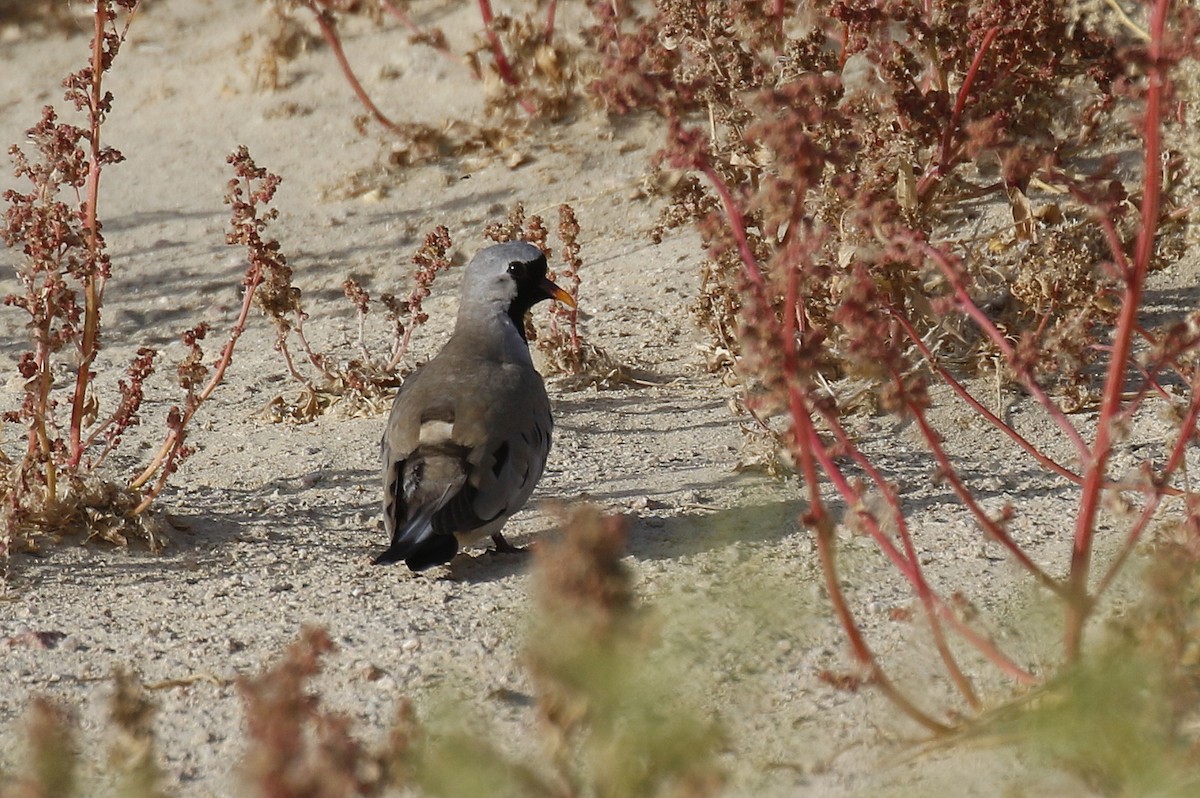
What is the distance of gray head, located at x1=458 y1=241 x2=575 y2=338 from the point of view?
213 inches

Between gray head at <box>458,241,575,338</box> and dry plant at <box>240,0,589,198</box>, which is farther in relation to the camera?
dry plant at <box>240,0,589,198</box>

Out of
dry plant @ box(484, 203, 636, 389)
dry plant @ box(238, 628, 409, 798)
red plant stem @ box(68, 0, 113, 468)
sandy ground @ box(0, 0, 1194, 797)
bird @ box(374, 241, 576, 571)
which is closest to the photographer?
dry plant @ box(238, 628, 409, 798)

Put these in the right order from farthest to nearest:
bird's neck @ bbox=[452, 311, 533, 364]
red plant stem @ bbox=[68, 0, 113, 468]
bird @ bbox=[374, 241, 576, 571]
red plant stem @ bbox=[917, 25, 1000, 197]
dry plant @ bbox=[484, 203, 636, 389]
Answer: dry plant @ bbox=[484, 203, 636, 389] → bird's neck @ bbox=[452, 311, 533, 364] → red plant stem @ bbox=[917, 25, 1000, 197] → bird @ bbox=[374, 241, 576, 571] → red plant stem @ bbox=[68, 0, 113, 468]

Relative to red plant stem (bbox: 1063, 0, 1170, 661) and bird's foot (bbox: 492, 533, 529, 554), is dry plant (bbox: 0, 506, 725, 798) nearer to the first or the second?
red plant stem (bbox: 1063, 0, 1170, 661)

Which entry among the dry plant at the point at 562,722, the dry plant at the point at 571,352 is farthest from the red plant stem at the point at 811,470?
the dry plant at the point at 571,352

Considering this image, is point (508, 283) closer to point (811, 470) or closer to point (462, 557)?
point (462, 557)

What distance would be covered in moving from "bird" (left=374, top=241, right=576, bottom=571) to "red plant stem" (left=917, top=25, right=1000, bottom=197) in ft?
4.63

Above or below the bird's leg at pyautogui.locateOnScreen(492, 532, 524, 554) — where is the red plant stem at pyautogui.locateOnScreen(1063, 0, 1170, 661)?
above

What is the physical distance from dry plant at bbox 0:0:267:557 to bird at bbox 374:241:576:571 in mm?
563

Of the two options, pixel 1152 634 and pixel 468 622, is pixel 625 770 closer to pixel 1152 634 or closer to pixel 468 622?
pixel 1152 634

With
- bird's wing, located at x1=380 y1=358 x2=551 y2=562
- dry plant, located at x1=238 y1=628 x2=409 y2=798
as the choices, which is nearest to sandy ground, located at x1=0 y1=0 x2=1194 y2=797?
bird's wing, located at x1=380 y1=358 x2=551 y2=562

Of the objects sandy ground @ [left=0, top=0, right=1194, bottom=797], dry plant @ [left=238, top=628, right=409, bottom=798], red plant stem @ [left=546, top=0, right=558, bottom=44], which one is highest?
red plant stem @ [left=546, top=0, right=558, bottom=44]

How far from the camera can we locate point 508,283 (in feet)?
17.8

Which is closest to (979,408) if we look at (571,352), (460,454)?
(460,454)
